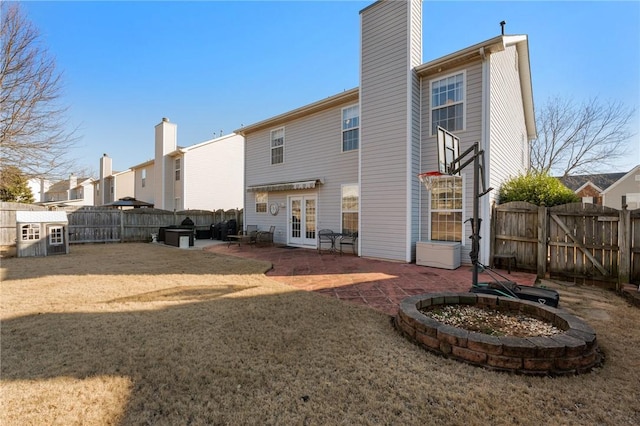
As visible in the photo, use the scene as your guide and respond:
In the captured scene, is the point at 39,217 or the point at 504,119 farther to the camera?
the point at 39,217

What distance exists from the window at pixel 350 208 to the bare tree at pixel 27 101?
1248 cm

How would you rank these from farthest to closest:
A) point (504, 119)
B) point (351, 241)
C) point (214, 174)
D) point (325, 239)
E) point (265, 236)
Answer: point (214, 174)
point (265, 236)
point (325, 239)
point (351, 241)
point (504, 119)

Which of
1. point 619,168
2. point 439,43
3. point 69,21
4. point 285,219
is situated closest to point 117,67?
point 69,21

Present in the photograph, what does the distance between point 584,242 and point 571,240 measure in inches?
8.7

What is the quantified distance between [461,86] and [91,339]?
379 inches

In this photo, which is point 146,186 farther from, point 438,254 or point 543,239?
point 543,239

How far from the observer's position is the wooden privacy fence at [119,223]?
42.6 feet

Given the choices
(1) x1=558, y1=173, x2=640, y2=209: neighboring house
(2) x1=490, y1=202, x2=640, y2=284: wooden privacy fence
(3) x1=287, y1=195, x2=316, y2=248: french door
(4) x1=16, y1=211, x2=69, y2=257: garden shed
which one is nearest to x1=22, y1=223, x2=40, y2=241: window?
(4) x1=16, y1=211, x2=69, y2=257: garden shed

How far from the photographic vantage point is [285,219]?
40.9 ft

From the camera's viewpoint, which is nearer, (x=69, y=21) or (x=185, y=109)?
(x=69, y=21)

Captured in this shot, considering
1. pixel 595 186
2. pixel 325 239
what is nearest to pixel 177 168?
pixel 325 239

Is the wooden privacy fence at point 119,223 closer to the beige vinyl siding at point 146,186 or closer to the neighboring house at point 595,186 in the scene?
the beige vinyl siding at point 146,186

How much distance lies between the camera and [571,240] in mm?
6367

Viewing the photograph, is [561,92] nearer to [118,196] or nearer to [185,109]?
[185,109]
